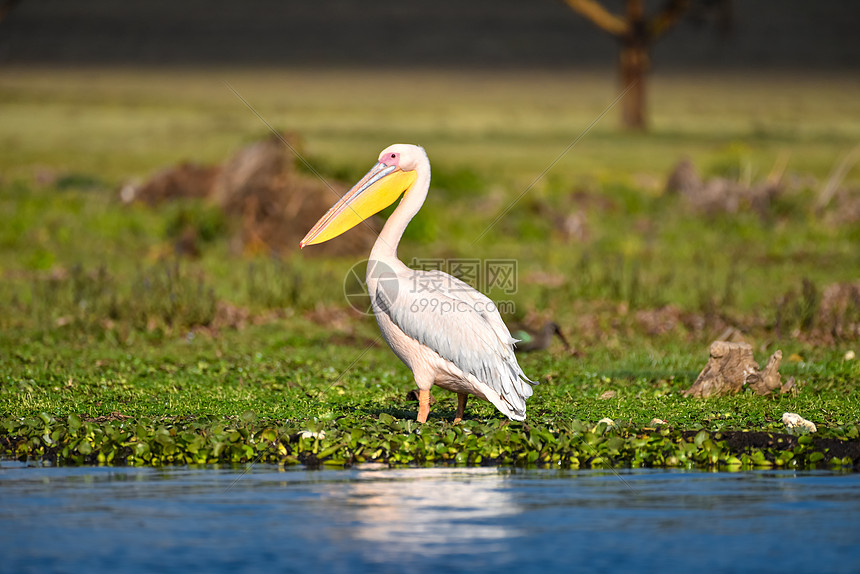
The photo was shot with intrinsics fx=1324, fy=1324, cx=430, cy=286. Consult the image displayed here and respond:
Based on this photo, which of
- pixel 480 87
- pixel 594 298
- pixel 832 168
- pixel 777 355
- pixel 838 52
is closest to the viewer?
pixel 777 355

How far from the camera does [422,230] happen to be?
19.4 metres

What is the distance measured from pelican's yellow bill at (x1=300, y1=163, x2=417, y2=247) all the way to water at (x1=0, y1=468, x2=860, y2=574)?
2284 millimetres

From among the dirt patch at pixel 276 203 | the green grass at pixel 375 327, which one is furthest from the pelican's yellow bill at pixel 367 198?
the dirt patch at pixel 276 203

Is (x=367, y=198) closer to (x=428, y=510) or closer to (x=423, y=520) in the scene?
(x=428, y=510)

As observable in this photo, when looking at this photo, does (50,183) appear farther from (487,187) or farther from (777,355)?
(777,355)

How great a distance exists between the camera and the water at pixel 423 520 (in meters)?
6.26

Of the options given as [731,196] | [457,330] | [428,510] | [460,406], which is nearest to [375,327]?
[460,406]

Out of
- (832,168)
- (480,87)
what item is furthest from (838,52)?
(832,168)

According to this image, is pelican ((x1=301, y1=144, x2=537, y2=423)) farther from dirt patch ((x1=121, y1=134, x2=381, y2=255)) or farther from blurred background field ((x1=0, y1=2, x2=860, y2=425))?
dirt patch ((x1=121, y1=134, x2=381, y2=255))

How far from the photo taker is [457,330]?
8.90 metres

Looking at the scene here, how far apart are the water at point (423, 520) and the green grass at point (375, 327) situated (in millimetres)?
439

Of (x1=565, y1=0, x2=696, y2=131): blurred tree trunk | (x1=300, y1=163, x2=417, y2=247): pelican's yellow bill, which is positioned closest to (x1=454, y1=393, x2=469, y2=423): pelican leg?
(x1=300, y1=163, x2=417, y2=247): pelican's yellow bill

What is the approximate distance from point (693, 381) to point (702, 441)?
7.32 feet

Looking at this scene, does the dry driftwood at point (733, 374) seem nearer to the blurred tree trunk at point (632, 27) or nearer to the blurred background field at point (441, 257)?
the blurred background field at point (441, 257)
